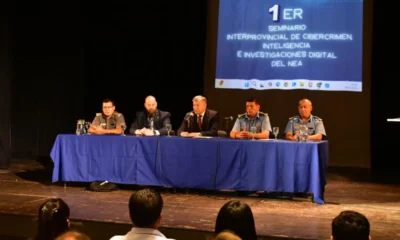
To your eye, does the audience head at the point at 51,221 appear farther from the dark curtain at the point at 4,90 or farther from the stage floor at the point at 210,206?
the dark curtain at the point at 4,90

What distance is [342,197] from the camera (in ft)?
17.9

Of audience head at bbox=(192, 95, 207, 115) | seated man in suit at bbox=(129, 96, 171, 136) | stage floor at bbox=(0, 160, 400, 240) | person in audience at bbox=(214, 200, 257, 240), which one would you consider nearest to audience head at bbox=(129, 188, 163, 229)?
person in audience at bbox=(214, 200, 257, 240)

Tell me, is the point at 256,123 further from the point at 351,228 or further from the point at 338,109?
the point at 351,228

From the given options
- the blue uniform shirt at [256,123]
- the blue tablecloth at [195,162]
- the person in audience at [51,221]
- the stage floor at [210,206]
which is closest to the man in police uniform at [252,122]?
the blue uniform shirt at [256,123]

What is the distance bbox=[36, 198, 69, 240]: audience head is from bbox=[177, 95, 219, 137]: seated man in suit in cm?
363

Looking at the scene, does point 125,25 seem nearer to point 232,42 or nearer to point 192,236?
point 232,42

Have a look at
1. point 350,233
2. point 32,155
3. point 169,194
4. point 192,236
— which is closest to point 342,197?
point 169,194

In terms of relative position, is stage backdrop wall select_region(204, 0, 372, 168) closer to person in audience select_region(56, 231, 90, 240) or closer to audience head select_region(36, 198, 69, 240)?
audience head select_region(36, 198, 69, 240)

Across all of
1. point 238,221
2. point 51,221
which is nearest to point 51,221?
point 51,221

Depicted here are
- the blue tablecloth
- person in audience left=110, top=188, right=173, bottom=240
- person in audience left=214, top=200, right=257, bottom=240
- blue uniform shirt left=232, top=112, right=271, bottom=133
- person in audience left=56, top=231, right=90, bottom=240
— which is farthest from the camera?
blue uniform shirt left=232, top=112, right=271, bottom=133

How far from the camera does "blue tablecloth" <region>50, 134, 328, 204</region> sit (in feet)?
16.4

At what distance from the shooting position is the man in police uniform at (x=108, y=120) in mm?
5903

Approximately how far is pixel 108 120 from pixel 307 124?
225 centimetres

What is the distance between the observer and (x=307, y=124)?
221 inches
